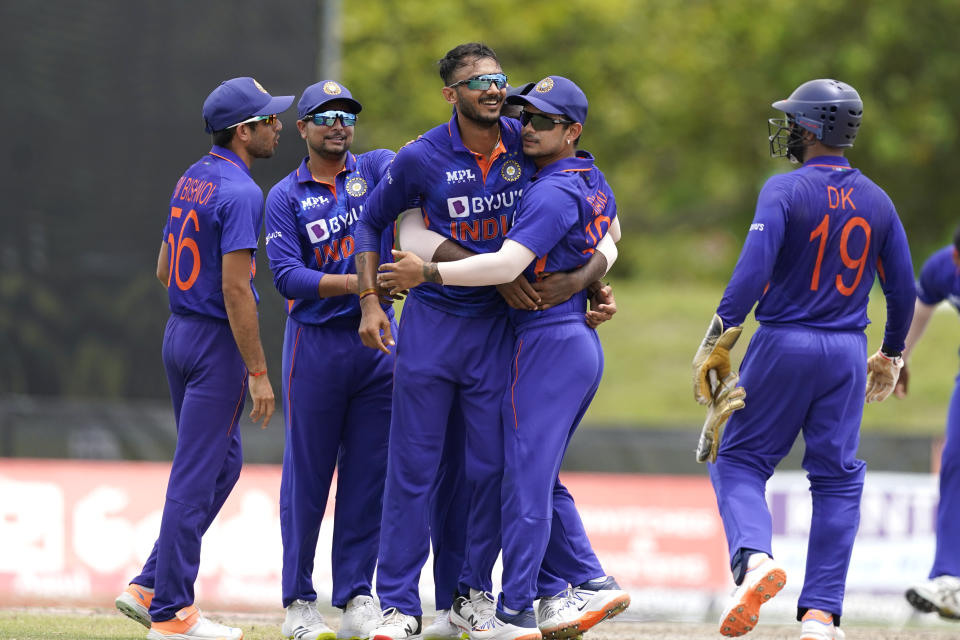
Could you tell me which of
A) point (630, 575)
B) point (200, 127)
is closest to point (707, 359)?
point (630, 575)

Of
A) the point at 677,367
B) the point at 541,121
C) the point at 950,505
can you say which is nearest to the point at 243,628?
the point at 541,121

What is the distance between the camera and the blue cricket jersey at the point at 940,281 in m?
7.92

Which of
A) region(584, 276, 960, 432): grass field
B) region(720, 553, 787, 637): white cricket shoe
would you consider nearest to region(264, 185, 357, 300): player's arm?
region(720, 553, 787, 637): white cricket shoe

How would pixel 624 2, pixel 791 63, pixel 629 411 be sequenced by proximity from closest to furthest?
pixel 629 411 → pixel 791 63 → pixel 624 2

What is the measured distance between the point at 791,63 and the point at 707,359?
19438mm

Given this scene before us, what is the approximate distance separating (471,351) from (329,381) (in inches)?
29.6

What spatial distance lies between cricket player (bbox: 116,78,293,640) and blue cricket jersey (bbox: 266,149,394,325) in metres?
0.22

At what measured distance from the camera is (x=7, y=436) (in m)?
11.1

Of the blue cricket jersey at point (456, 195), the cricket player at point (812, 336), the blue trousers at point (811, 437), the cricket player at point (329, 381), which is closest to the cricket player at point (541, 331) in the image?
the blue cricket jersey at point (456, 195)

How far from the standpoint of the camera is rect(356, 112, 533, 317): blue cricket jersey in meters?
5.67

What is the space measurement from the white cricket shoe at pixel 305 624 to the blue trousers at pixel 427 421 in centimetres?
42

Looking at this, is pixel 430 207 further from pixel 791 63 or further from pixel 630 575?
pixel 791 63

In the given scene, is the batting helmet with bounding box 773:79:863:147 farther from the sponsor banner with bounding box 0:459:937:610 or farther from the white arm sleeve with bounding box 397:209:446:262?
the sponsor banner with bounding box 0:459:937:610

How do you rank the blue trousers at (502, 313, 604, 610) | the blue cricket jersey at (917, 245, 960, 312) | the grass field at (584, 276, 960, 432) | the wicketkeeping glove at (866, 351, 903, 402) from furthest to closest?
the grass field at (584, 276, 960, 432)
the blue cricket jersey at (917, 245, 960, 312)
the wicketkeeping glove at (866, 351, 903, 402)
the blue trousers at (502, 313, 604, 610)
